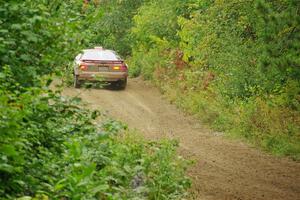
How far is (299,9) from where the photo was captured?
11.1 m

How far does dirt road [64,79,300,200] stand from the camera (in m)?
10.0

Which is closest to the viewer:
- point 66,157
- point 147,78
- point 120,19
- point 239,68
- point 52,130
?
point 66,157

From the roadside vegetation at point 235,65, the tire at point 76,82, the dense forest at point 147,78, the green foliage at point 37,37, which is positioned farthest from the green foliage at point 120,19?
the green foliage at point 37,37

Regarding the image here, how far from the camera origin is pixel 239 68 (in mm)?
17266

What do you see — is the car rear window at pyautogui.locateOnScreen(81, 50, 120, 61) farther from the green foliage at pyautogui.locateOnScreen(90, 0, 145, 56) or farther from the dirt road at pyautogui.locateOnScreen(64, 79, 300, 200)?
the green foliage at pyautogui.locateOnScreen(90, 0, 145, 56)

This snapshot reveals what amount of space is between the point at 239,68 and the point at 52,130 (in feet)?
36.5

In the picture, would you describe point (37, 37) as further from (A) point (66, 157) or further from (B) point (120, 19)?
(B) point (120, 19)

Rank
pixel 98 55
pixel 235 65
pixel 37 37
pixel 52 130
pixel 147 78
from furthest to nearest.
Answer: pixel 147 78, pixel 98 55, pixel 235 65, pixel 52 130, pixel 37 37

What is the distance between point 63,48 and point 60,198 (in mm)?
1960

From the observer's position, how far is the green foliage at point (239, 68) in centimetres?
1166

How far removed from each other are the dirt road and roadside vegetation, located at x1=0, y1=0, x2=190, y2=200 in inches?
22.5

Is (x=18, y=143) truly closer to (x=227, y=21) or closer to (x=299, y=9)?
(x=299, y=9)

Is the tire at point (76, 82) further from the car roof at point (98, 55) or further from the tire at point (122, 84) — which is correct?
the tire at point (122, 84)

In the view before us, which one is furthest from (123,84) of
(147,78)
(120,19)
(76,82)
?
(120,19)
